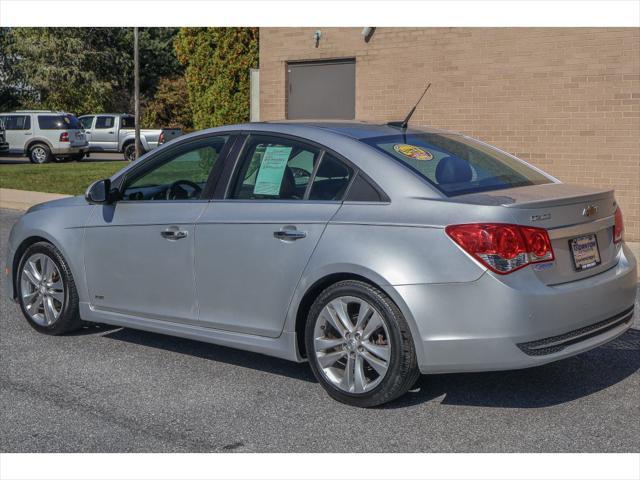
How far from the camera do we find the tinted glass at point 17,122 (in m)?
33.2

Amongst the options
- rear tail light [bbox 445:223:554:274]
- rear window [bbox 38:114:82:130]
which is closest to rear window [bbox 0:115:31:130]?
rear window [bbox 38:114:82:130]

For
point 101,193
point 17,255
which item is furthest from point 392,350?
point 17,255

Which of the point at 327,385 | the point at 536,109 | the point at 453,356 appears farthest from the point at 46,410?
the point at 536,109

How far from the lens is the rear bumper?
4.54 meters

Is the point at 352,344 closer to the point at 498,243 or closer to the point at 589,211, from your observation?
the point at 498,243

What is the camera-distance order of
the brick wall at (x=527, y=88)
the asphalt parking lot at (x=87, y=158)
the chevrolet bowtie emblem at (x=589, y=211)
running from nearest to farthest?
the chevrolet bowtie emblem at (x=589, y=211) < the brick wall at (x=527, y=88) < the asphalt parking lot at (x=87, y=158)

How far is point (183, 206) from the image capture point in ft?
19.0

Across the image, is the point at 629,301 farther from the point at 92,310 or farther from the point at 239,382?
the point at 92,310

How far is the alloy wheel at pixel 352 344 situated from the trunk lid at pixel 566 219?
0.83m

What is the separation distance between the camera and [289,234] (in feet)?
17.0

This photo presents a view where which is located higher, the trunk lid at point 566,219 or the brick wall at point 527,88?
the brick wall at point 527,88

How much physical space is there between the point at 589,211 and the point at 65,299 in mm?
3684

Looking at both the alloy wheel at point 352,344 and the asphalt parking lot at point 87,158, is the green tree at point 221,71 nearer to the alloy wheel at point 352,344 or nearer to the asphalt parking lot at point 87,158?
the alloy wheel at point 352,344

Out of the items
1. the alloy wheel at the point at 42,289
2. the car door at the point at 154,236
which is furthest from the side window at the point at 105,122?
the car door at the point at 154,236
